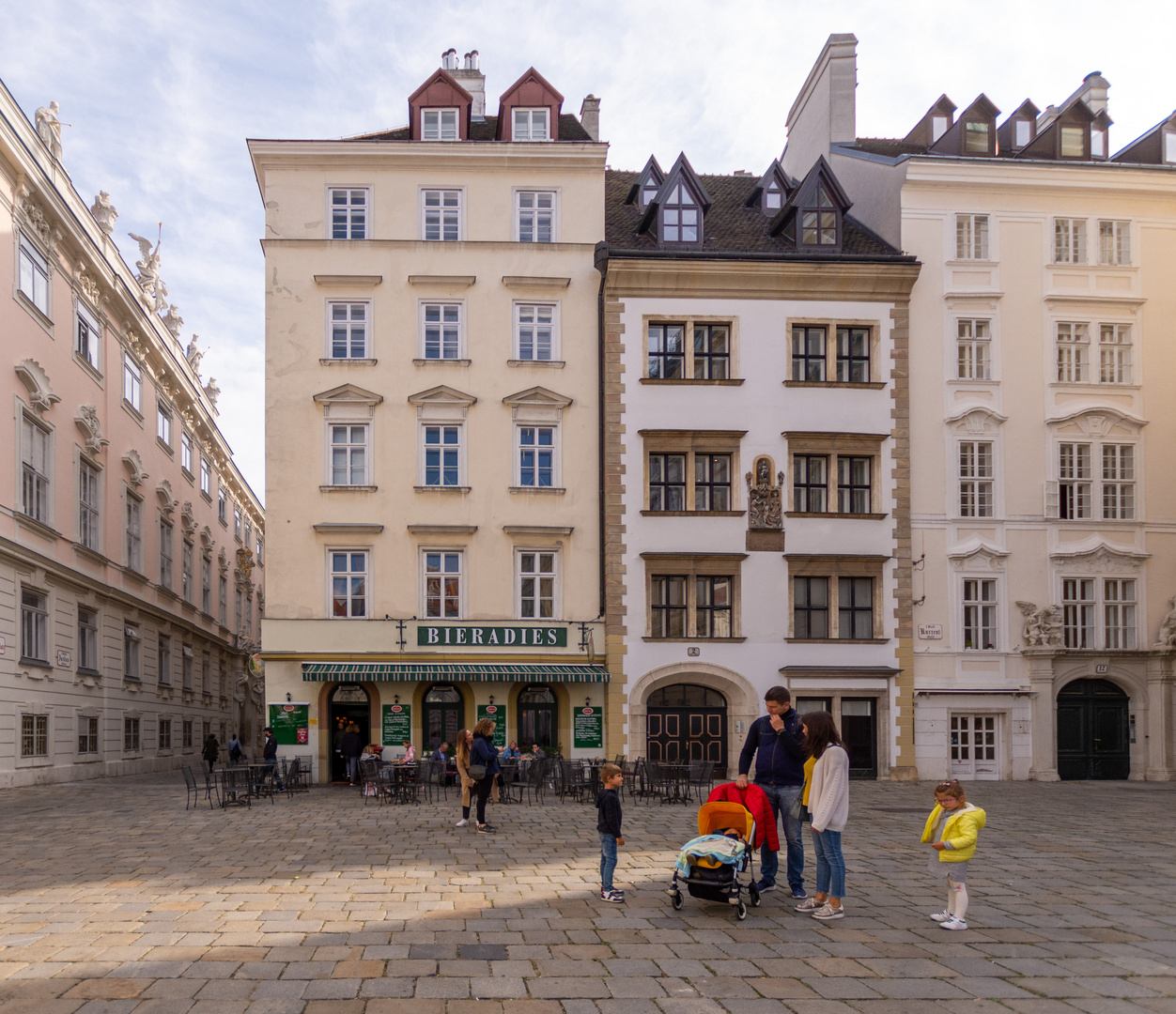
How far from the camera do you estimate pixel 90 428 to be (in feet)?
110

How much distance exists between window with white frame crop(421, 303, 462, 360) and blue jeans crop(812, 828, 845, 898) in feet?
73.3

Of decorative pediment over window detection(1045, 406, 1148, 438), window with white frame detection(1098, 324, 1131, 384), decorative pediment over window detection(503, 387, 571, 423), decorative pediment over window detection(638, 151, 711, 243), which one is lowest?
decorative pediment over window detection(1045, 406, 1148, 438)

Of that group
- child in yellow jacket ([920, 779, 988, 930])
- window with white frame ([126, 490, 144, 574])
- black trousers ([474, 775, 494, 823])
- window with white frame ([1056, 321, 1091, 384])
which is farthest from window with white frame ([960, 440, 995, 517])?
window with white frame ([126, 490, 144, 574])

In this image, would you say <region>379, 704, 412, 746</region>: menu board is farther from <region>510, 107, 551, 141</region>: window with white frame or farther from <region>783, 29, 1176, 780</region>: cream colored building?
<region>510, 107, 551, 141</region>: window with white frame

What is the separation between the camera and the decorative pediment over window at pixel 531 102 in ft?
108

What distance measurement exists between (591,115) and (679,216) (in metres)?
7.72

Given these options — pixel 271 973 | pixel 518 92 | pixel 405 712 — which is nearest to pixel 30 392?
pixel 405 712

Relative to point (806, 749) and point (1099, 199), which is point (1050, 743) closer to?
point (1099, 199)

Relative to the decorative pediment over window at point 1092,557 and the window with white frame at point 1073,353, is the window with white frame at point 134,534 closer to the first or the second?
the decorative pediment over window at point 1092,557

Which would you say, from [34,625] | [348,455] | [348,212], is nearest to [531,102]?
[348,212]

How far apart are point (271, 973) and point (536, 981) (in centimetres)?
189

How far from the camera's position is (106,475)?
117 feet

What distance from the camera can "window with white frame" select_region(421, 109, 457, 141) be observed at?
32.3 metres

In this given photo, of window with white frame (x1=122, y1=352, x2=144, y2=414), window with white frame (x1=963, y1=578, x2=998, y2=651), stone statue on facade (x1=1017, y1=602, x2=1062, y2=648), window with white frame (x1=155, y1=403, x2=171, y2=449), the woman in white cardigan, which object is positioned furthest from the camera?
window with white frame (x1=155, y1=403, x2=171, y2=449)
